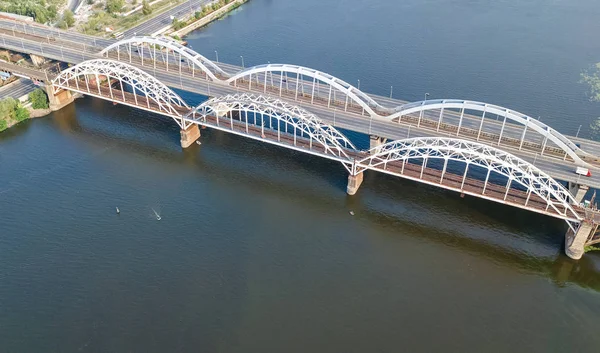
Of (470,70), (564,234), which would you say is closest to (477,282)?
(564,234)

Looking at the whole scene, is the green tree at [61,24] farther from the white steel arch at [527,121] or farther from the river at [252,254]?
the white steel arch at [527,121]

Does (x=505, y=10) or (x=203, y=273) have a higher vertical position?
(x=505, y=10)

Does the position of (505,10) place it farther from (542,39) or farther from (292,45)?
(292,45)

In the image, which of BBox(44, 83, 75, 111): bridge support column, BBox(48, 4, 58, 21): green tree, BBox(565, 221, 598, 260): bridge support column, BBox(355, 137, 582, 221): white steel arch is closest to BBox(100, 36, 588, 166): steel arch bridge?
BBox(355, 137, 582, 221): white steel arch

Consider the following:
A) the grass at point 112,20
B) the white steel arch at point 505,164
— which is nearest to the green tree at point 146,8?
the grass at point 112,20

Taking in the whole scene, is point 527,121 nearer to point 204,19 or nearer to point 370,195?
point 370,195

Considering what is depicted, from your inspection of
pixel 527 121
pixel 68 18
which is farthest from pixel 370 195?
pixel 68 18
